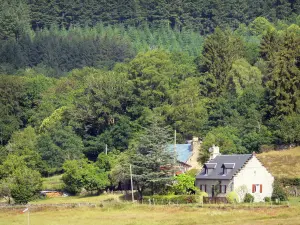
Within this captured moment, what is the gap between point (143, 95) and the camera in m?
143

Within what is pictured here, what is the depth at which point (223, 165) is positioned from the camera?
351 ft

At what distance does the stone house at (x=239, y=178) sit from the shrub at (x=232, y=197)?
968 mm

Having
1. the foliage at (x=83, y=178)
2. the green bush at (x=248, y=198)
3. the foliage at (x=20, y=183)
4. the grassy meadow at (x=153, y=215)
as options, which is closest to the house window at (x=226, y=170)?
the green bush at (x=248, y=198)

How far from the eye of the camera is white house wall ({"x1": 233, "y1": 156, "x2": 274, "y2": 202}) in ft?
347

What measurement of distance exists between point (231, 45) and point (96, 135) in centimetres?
2572


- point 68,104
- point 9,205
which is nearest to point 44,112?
point 68,104

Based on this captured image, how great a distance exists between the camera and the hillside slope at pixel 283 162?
384 ft

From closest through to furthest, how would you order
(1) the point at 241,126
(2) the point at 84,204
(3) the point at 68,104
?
(2) the point at 84,204, (1) the point at 241,126, (3) the point at 68,104

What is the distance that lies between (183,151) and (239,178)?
21.6 metres

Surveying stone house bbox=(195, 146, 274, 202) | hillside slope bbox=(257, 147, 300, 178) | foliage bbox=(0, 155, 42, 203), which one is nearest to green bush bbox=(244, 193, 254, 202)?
stone house bbox=(195, 146, 274, 202)

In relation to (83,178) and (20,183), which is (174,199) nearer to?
(83,178)

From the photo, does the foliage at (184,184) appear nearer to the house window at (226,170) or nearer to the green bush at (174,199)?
the green bush at (174,199)

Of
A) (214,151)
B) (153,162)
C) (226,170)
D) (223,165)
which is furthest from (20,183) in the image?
(226,170)

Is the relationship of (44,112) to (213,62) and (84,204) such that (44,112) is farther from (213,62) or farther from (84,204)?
(84,204)
